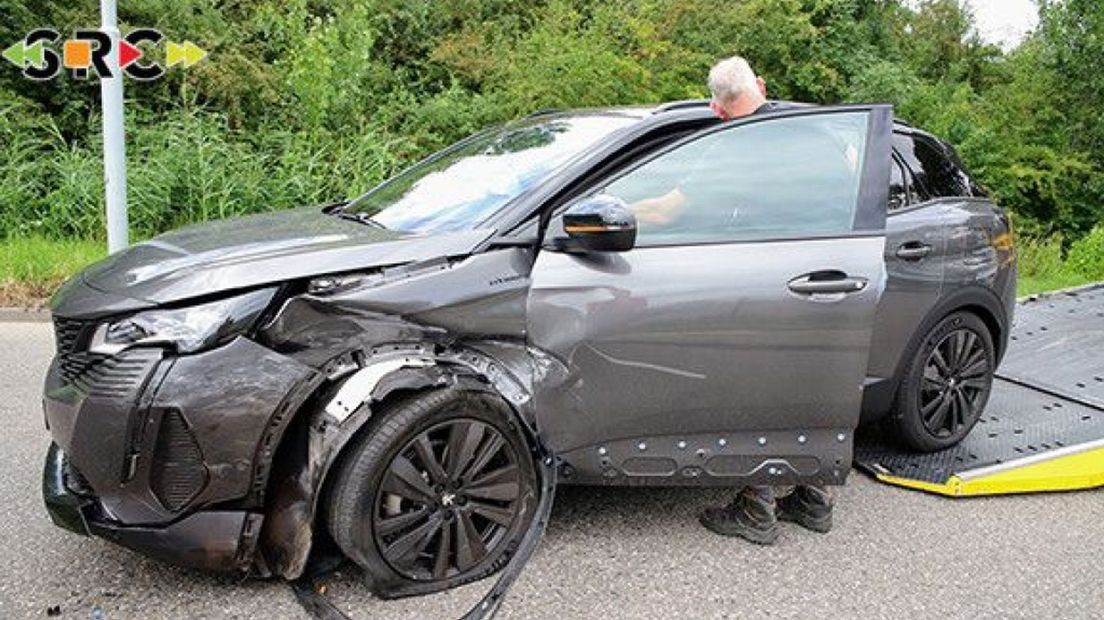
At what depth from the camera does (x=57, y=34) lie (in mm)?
10500

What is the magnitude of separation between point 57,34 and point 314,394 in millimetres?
9603

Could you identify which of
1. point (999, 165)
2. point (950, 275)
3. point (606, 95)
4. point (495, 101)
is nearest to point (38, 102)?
Result: point (495, 101)

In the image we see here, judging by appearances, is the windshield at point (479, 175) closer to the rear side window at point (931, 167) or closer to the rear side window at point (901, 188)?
A: the rear side window at point (901, 188)

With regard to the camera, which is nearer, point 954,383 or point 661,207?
point 661,207

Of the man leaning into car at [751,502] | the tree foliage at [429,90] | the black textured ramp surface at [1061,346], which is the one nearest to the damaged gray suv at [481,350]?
the man leaning into car at [751,502]

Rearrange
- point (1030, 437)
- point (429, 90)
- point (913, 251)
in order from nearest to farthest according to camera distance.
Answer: point (913, 251) → point (1030, 437) → point (429, 90)

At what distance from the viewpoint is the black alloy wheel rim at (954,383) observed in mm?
4281

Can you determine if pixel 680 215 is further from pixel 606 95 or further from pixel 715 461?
pixel 606 95

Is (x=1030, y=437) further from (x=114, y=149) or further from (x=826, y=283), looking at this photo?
(x=114, y=149)

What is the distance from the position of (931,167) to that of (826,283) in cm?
147

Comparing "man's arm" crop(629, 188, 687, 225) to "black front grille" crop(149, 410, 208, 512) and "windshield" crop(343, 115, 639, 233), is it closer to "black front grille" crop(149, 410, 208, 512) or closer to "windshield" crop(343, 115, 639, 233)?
"windshield" crop(343, 115, 639, 233)

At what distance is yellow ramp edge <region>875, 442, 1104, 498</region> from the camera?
4043 mm

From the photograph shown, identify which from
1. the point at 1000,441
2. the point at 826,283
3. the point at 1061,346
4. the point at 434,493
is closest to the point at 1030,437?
the point at 1000,441

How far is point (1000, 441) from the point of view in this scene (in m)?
4.50
